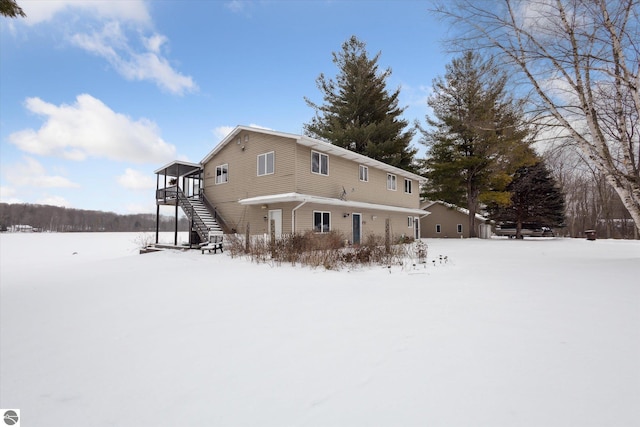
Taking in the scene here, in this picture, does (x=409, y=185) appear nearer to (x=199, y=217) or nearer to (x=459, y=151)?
(x=459, y=151)

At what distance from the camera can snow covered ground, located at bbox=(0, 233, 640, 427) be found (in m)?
2.17

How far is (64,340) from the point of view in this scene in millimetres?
3707

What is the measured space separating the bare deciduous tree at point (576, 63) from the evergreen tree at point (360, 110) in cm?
1445

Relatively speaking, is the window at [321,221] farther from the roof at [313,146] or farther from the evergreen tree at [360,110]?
the evergreen tree at [360,110]

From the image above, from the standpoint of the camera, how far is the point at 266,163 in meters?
15.4

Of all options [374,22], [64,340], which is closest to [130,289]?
[64,340]

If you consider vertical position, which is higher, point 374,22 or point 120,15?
point 374,22

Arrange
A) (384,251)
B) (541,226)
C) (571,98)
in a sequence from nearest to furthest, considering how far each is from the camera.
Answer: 1. (384,251)
2. (571,98)
3. (541,226)

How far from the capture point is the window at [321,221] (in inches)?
599

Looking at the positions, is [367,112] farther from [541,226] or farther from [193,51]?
[541,226]

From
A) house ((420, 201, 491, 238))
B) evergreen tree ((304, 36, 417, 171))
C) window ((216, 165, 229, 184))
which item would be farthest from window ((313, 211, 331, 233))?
house ((420, 201, 491, 238))

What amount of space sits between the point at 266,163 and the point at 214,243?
188 inches

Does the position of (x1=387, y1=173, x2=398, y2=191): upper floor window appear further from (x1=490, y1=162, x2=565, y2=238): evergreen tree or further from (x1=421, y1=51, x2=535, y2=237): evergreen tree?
(x1=490, y1=162, x2=565, y2=238): evergreen tree

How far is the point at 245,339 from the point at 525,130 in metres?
12.4
